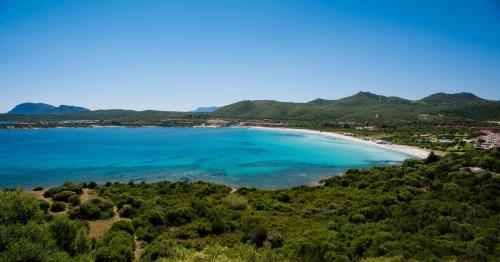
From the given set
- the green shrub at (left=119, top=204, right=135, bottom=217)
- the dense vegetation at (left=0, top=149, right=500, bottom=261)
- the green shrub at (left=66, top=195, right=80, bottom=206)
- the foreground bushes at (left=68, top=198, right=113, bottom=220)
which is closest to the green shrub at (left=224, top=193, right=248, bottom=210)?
the dense vegetation at (left=0, top=149, right=500, bottom=261)

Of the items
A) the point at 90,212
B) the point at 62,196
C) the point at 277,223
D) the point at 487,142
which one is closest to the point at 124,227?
the point at 90,212

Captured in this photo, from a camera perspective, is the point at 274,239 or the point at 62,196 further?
the point at 62,196

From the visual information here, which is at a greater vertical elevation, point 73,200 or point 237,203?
point 73,200

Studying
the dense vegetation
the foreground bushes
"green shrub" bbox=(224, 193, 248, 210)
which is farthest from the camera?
"green shrub" bbox=(224, 193, 248, 210)

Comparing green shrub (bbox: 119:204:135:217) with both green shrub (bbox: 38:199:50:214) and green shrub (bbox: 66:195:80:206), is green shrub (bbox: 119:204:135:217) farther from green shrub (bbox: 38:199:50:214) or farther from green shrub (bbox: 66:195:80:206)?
green shrub (bbox: 38:199:50:214)

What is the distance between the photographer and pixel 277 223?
29031mm

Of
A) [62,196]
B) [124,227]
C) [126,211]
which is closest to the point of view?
[124,227]

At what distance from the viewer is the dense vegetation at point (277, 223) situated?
694 inches

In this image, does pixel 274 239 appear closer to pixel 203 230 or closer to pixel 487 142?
pixel 203 230

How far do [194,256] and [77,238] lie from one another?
26.0ft

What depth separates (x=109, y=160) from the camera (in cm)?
8381

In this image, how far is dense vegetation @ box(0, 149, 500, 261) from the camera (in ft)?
57.8

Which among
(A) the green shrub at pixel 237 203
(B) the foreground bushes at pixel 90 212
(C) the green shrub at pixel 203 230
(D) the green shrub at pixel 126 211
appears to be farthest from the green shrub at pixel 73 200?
(A) the green shrub at pixel 237 203

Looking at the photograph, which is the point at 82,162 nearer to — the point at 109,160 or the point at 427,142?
the point at 109,160
